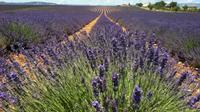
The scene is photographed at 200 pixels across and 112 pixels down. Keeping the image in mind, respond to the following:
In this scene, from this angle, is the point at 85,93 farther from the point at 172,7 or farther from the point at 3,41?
the point at 172,7

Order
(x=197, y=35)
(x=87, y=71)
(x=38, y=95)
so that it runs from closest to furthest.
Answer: (x=38, y=95) < (x=87, y=71) < (x=197, y=35)

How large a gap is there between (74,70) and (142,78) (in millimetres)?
548

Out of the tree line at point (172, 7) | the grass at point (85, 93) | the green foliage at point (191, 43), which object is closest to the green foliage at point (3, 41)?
the green foliage at point (191, 43)

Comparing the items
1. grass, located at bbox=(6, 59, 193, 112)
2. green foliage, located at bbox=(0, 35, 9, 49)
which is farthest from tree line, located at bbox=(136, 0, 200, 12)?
grass, located at bbox=(6, 59, 193, 112)

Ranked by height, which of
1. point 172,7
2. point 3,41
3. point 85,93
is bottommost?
point 172,7

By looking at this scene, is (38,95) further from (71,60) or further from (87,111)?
(71,60)

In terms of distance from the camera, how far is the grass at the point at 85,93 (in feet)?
8.66

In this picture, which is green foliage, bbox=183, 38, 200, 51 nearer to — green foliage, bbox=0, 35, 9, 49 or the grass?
green foliage, bbox=0, 35, 9, 49


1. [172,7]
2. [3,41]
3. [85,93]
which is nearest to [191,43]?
[3,41]

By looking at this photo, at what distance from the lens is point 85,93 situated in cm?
277

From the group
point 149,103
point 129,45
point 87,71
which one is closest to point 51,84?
point 87,71

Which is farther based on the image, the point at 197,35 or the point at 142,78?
the point at 197,35

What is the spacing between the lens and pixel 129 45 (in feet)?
12.9

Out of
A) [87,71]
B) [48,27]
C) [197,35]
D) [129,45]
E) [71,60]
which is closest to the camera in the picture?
[87,71]
